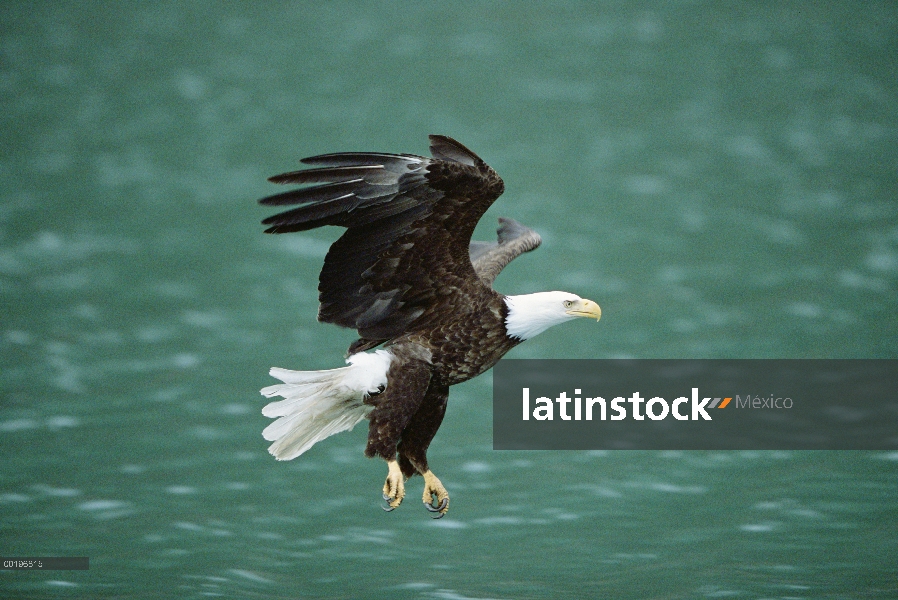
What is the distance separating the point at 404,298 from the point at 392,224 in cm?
36

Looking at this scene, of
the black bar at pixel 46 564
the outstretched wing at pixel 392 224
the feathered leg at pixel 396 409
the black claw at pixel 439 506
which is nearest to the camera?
the outstretched wing at pixel 392 224

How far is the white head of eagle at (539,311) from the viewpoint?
249 inches

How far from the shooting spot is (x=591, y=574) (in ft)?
27.7

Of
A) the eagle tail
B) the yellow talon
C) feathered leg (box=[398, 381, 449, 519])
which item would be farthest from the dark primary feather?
the yellow talon

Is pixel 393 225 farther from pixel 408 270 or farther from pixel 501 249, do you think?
pixel 501 249

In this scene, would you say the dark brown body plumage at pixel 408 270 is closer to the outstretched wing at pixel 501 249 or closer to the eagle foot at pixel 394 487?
the eagle foot at pixel 394 487

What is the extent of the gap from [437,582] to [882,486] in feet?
9.70

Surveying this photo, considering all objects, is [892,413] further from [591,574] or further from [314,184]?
[314,184]

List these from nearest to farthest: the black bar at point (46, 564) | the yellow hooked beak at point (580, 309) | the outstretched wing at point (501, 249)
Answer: the yellow hooked beak at point (580, 309) < the outstretched wing at point (501, 249) < the black bar at point (46, 564)

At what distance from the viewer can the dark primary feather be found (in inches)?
237

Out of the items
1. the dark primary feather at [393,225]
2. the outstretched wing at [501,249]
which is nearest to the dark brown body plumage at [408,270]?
the dark primary feather at [393,225]

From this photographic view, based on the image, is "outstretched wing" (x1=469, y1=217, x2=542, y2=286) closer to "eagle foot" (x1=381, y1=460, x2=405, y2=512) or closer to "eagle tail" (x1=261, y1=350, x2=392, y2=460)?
"eagle tail" (x1=261, y1=350, x2=392, y2=460)

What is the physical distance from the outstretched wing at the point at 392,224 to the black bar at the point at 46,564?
2.62 meters

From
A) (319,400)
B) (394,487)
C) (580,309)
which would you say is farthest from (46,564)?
(580,309)
